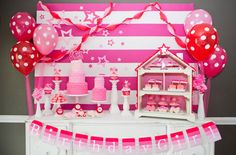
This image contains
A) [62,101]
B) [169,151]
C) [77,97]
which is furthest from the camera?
[77,97]

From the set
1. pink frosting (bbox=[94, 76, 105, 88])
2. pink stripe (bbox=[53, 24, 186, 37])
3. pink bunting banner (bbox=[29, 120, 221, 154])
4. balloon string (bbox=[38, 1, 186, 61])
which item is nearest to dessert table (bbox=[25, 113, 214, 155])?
pink bunting banner (bbox=[29, 120, 221, 154])

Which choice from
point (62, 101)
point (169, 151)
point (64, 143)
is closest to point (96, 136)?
point (64, 143)

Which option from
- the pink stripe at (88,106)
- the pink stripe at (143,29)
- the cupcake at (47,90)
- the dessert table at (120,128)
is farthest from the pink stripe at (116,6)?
the dessert table at (120,128)

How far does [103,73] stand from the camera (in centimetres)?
303

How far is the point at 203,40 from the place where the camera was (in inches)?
97.5

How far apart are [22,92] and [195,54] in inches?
71.7

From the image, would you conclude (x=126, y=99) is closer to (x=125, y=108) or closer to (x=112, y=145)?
Result: (x=125, y=108)

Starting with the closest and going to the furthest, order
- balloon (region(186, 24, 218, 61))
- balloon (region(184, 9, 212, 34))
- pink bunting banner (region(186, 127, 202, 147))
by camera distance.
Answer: balloon (region(186, 24, 218, 61)) < pink bunting banner (region(186, 127, 202, 147)) < balloon (region(184, 9, 212, 34))

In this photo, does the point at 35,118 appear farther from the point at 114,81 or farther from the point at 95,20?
the point at 95,20

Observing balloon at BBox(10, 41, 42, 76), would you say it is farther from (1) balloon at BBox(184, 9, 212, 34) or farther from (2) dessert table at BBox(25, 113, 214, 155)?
(1) balloon at BBox(184, 9, 212, 34)

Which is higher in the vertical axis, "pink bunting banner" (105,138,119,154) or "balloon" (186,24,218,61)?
"balloon" (186,24,218,61)

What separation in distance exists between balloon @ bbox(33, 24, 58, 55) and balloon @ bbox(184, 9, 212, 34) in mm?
1305

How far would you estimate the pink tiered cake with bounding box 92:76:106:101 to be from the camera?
9.32 ft

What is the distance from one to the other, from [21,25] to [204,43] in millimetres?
1679
